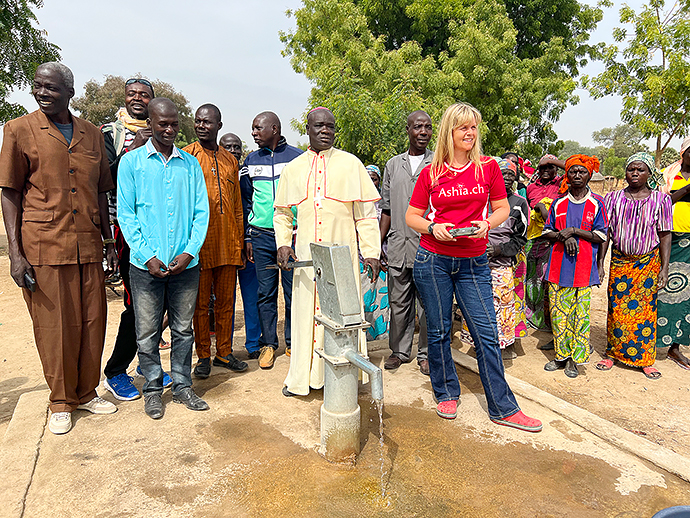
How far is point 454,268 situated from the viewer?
9.92 feet

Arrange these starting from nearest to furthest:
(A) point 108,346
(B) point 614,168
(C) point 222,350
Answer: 1. (C) point 222,350
2. (A) point 108,346
3. (B) point 614,168

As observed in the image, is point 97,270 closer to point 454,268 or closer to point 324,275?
point 324,275

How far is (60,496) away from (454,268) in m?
2.46

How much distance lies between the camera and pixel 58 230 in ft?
9.52

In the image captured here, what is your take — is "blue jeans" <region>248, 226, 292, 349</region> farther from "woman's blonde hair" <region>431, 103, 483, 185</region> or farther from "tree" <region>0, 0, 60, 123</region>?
"tree" <region>0, 0, 60, 123</region>

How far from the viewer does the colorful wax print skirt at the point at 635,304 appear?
4.37 metres

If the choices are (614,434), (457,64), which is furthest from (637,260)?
(457,64)

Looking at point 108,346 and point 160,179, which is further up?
point 160,179

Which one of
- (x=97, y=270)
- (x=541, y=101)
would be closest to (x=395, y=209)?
(x=97, y=270)

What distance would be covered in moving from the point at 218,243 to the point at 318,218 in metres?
0.95

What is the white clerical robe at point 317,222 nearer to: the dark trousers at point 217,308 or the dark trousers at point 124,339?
the dark trousers at point 217,308

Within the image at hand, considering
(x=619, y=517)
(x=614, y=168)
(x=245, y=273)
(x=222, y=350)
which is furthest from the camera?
(x=614, y=168)

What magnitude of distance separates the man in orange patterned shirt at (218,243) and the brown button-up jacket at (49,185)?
905mm

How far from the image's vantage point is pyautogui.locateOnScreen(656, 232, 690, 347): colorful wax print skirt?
4539 millimetres
